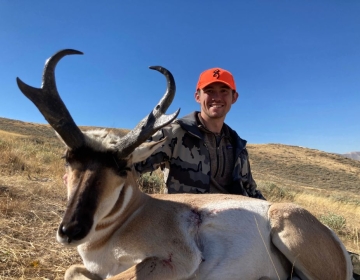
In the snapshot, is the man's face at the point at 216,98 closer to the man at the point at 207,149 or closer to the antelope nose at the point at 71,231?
the man at the point at 207,149

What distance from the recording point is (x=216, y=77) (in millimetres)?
6668

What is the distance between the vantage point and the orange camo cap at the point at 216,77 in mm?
6661

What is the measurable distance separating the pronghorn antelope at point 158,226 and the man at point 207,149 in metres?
1.62

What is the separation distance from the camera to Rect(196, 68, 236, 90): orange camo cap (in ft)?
21.9

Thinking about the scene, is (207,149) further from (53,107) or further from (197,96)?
(53,107)

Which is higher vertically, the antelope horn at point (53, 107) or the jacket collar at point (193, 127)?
the jacket collar at point (193, 127)

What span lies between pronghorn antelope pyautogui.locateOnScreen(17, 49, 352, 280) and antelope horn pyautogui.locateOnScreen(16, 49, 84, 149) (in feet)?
0.04

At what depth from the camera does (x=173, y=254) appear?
3773 millimetres

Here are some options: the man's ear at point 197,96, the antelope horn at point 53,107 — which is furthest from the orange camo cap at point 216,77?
the antelope horn at point 53,107

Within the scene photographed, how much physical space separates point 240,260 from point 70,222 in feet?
7.17

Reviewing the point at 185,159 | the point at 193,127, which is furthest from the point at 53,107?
the point at 193,127

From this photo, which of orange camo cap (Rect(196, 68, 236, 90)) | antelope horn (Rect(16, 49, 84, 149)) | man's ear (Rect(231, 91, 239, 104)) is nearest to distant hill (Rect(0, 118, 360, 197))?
man's ear (Rect(231, 91, 239, 104))

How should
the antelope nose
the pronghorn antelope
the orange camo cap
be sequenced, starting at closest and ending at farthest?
the antelope nose
the pronghorn antelope
the orange camo cap

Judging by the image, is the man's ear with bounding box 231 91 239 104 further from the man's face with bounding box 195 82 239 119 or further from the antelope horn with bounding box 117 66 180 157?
the antelope horn with bounding box 117 66 180 157
